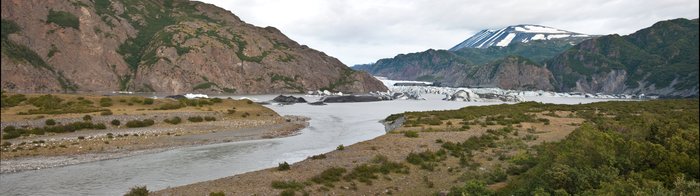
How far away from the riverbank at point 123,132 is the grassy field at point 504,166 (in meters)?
19.5

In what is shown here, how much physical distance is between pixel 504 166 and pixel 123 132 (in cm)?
4233

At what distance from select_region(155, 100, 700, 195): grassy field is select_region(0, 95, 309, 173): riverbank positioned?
19541mm

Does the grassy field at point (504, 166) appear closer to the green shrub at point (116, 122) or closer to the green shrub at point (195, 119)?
the green shrub at point (195, 119)

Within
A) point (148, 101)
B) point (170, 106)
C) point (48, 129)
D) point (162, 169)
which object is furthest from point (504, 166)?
point (148, 101)

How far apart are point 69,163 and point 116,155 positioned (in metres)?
4.58

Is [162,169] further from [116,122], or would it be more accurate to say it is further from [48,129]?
[116,122]

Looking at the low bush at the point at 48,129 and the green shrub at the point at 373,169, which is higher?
the low bush at the point at 48,129

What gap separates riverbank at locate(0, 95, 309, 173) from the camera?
37.2 m

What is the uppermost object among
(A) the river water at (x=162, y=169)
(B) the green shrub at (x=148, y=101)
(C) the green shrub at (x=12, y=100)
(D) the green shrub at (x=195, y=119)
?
(C) the green shrub at (x=12, y=100)

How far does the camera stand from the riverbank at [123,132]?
37219mm

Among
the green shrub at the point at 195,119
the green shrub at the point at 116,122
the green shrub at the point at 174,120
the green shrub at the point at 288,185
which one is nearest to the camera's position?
the green shrub at the point at 288,185

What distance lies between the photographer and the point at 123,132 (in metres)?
49.7

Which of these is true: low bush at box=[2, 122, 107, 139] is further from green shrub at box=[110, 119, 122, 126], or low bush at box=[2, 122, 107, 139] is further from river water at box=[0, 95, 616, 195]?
river water at box=[0, 95, 616, 195]

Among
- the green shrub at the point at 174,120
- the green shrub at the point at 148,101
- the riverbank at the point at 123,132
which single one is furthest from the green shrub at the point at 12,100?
the green shrub at the point at 174,120
